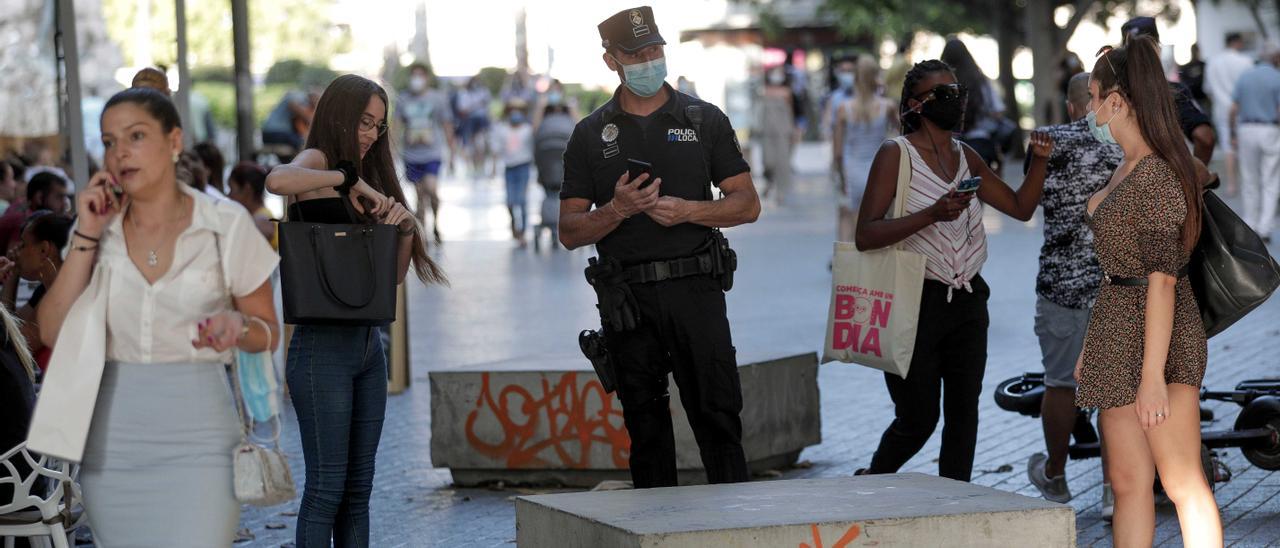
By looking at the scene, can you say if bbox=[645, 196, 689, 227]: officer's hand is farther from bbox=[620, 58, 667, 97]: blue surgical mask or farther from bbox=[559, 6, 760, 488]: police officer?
bbox=[620, 58, 667, 97]: blue surgical mask

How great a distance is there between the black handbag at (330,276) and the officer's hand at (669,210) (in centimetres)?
93

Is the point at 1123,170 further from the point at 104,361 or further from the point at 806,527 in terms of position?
the point at 104,361

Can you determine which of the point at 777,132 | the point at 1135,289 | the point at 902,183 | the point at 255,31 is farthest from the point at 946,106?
the point at 255,31

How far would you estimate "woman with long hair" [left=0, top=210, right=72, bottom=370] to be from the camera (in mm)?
6496

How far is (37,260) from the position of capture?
6578mm

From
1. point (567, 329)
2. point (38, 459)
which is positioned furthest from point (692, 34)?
point (38, 459)

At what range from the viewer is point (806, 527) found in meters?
4.73

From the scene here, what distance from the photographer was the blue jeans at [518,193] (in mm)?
19719

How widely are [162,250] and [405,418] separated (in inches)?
219

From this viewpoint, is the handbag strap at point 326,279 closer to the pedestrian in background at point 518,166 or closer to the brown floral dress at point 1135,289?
the brown floral dress at point 1135,289

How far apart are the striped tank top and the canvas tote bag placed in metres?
0.04

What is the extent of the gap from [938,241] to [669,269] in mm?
1150

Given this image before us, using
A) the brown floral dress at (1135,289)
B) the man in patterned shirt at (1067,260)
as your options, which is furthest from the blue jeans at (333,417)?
the man in patterned shirt at (1067,260)

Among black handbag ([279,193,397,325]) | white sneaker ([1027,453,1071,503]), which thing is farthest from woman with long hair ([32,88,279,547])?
white sneaker ([1027,453,1071,503])
